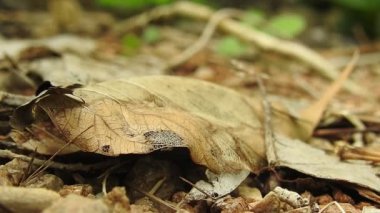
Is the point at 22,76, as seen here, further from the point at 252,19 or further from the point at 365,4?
the point at 365,4

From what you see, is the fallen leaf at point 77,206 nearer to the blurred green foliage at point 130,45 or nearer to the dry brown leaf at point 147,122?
the dry brown leaf at point 147,122

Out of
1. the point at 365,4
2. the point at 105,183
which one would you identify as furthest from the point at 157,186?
the point at 365,4

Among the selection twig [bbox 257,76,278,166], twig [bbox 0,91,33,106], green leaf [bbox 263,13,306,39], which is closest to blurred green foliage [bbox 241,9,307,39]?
green leaf [bbox 263,13,306,39]

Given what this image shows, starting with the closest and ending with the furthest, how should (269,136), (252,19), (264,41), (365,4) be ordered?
(269,136) → (264,41) → (252,19) → (365,4)

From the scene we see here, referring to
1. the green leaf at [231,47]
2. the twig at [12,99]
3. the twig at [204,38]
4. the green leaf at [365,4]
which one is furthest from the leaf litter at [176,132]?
the green leaf at [365,4]

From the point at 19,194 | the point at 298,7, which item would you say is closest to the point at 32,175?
the point at 19,194

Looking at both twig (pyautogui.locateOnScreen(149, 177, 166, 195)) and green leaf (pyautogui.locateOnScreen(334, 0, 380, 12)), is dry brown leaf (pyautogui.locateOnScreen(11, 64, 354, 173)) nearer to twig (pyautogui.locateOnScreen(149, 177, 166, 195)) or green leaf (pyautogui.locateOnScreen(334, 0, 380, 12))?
twig (pyautogui.locateOnScreen(149, 177, 166, 195))
